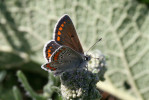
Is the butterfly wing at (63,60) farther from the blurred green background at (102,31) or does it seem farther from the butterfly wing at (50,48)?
the blurred green background at (102,31)

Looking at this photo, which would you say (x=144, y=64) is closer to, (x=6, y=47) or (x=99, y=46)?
(x=99, y=46)

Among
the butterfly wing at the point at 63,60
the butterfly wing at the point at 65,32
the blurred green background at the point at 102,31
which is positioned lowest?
the butterfly wing at the point at 63,60

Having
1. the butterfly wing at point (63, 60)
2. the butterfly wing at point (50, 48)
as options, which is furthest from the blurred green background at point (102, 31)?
the butterfly wing at point (50, 48)

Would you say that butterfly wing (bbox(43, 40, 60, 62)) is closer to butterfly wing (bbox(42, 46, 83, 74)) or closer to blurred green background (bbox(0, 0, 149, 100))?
butterfly wing (bbox(42, 46, 83, 74))

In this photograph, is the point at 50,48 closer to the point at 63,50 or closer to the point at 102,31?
the point at 63,50

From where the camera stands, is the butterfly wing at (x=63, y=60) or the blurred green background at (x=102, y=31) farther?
the blurred green background at (x=102, y=31)

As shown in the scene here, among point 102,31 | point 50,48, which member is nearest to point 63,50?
point 50,48

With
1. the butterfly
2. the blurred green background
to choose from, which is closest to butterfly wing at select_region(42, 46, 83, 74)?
the butterfly
